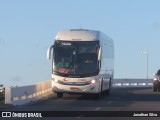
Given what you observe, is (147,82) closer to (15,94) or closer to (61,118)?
(15,94)

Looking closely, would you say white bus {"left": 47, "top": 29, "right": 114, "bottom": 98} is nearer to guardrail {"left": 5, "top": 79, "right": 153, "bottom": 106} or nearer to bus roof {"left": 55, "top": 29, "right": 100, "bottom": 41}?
bus roof {"left": 55, "top": 29, "right": 100, "bottom": 41}

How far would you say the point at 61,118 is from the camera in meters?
30.5

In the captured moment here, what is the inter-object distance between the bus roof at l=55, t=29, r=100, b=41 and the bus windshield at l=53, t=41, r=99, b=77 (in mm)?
234

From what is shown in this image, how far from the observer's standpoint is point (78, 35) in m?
→ 46.0

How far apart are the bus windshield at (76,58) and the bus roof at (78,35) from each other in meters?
0.23

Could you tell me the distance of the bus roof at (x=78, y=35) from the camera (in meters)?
45.8

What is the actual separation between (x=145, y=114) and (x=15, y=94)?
17.3m

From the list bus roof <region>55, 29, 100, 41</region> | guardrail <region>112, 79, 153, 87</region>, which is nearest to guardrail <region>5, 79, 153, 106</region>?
bus roof <region>55, 29, 100, 41</region>

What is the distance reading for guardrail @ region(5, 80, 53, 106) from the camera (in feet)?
Result: 136

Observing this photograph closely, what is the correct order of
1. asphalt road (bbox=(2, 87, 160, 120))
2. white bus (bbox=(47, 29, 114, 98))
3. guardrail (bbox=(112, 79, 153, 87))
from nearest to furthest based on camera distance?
asphalt road (bbox=(2, 87, 160, 120)), white bus (bbox=(47, 29, 114, 98)), guardrail (bbox=(112, 79, 153, 87))

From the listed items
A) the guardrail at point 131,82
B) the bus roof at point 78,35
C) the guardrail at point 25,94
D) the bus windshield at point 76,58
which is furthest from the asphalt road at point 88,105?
the guardrail at point 131,82

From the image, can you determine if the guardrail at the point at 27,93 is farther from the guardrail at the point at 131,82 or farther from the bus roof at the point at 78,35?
the guardrail at the point at 131,82

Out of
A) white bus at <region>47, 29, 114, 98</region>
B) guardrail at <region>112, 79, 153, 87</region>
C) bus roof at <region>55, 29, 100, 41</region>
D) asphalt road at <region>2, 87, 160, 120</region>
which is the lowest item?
guardrail at <region>112, 79, 153, 87</region>

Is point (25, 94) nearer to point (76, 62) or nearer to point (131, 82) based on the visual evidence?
point (76, 62)
